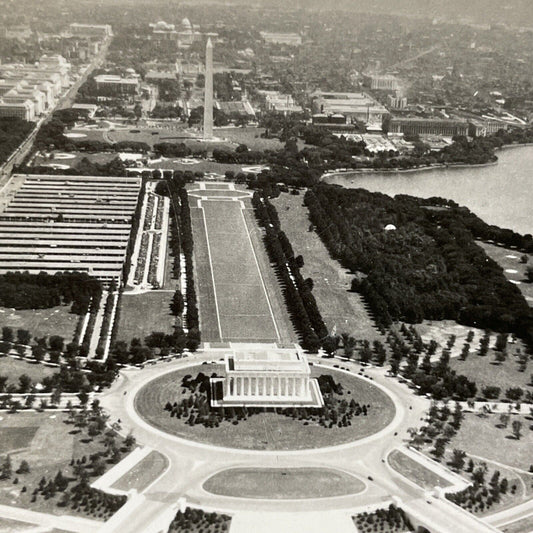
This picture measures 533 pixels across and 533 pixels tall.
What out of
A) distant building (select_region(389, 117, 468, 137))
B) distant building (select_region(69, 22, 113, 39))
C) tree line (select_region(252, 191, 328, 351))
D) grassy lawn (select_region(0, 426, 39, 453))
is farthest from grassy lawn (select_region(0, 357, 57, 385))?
distant building (select_region(69, 22, 113, 39))

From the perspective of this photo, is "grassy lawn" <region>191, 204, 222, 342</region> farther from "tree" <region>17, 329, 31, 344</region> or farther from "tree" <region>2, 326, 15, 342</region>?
"tree" <region>2, 326, 15, 342</region>

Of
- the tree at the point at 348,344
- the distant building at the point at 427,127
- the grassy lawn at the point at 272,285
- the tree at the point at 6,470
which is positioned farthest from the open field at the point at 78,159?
the tree at the point at 6,470

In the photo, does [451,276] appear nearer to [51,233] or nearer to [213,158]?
[51,233]

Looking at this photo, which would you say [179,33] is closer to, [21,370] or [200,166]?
[200,166]

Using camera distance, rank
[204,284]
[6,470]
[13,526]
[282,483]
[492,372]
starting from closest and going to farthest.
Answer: [13,526]
[6,470]
[282,483]
[492,372]
[204,284]

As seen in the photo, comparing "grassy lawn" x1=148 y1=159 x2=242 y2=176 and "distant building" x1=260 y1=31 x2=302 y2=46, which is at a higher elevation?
"distant building" x1=260 y1=31 x2=302 y2=46

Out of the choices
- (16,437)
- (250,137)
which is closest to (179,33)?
(250,137)

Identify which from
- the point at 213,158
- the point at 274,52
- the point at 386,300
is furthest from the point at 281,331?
the point at 274,52
